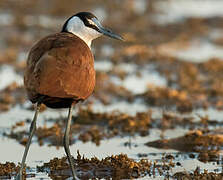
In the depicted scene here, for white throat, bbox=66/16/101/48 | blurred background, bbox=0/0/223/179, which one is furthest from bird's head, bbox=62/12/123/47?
blurred background, bbox=0/0/223/179

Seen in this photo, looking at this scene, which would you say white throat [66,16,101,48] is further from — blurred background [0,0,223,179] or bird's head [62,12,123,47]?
blurred background [0,0,223,179]

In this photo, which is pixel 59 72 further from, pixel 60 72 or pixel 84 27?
pixel 84 27

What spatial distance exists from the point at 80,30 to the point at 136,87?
17.1ft

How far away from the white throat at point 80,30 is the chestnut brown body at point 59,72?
0.32 metres

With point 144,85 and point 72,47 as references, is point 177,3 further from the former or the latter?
point 72,47

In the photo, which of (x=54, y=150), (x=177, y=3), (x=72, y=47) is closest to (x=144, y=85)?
(x=54, y=150)

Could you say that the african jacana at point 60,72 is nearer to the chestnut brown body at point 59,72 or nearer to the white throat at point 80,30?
the chestnut brown body at point 59,72

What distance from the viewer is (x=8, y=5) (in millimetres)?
18797

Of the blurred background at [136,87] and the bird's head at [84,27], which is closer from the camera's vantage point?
the bird's head at [84,27]

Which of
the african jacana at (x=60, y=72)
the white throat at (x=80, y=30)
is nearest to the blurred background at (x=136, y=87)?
the african jacana at (x=60, y=72)

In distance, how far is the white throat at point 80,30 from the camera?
6840mm

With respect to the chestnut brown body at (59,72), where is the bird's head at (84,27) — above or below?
above

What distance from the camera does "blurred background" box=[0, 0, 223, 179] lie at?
8.31 metres

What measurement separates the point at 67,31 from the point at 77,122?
2.84 meters
